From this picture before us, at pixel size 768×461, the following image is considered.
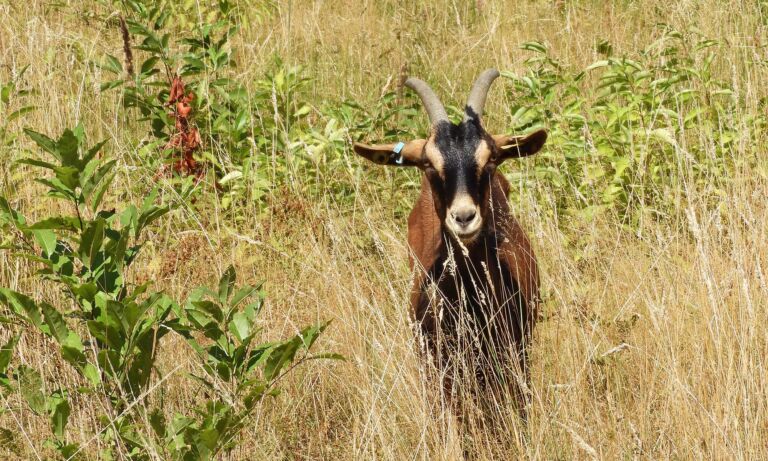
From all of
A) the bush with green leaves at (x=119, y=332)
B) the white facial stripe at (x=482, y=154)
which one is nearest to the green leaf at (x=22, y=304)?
the bush with green leaves at (x=119, y=332)

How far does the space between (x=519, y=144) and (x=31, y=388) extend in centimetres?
229

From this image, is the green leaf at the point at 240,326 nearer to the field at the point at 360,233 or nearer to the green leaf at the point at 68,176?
the field at the point at 360,233

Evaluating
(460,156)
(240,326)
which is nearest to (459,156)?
(460,156)

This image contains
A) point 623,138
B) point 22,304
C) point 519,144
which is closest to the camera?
point 22,304

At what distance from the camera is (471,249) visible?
14.2ft

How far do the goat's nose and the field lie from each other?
0.42 metres

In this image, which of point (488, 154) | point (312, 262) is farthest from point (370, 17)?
point (488, 154)

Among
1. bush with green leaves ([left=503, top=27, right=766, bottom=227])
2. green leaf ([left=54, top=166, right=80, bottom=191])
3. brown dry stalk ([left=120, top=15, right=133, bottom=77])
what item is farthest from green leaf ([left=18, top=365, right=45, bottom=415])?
bush with green leaves ([left=503, top=27, right=766, bottom=227])

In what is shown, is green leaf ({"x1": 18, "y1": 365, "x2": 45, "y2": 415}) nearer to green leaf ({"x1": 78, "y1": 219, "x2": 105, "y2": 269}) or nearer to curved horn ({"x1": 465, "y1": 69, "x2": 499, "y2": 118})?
green leaf ({"x1": 78, "y1": 219, "x2": 105, "y2": 269})

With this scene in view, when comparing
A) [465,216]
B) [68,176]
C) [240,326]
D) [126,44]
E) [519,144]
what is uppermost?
[126,44]

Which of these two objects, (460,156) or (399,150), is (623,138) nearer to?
(399,150)

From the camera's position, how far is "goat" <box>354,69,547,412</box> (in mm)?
4090

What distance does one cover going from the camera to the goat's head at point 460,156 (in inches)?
156

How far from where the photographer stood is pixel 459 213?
12.8 ft
